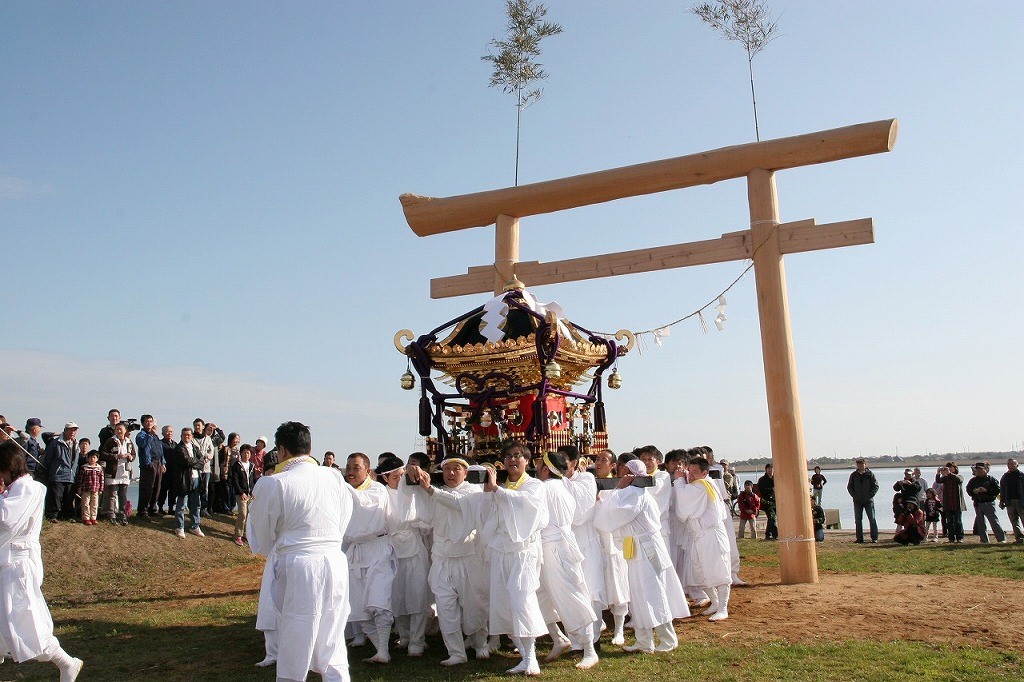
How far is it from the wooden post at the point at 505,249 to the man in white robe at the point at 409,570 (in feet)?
15.3

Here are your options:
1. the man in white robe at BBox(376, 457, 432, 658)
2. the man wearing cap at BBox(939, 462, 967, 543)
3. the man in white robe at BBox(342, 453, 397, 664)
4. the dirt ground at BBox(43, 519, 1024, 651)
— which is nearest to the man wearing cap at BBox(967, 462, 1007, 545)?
the man wearing cap at BBox(939, 462, 967, 543)

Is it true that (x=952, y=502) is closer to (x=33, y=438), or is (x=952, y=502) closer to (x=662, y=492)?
(x=662, y=492)

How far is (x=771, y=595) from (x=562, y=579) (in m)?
3.75

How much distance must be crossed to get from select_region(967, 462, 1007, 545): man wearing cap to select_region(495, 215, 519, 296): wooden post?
9.33 meters

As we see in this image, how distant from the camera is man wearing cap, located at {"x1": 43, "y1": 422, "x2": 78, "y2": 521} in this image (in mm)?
10938

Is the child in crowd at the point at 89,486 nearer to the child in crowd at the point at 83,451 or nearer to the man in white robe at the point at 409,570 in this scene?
the child in crowd at the point at 83,451

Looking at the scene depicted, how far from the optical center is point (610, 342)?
1017cm

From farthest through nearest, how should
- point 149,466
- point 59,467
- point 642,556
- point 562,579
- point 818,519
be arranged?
point 818,519 < point 149,466 < point 59,467 < point 642,556 < point 562,579

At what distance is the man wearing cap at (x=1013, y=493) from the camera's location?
1398 centimetres

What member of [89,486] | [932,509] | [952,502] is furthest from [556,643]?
[932,509]

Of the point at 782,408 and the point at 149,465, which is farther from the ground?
the point at 782,408

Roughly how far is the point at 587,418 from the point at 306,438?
5151 millimetres

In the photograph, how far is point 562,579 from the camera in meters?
6.61

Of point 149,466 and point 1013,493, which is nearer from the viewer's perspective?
point 149,466
